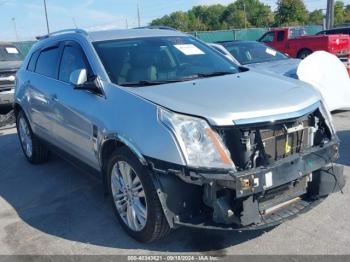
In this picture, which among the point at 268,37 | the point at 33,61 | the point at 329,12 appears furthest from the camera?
the point at 329,12

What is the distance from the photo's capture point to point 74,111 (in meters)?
4.41

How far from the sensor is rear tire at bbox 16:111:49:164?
246 inches

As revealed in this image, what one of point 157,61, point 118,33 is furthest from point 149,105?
point 118,33

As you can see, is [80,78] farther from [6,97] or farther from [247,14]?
[247,14]

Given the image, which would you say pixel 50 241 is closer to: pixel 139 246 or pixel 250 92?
pixel 139 246

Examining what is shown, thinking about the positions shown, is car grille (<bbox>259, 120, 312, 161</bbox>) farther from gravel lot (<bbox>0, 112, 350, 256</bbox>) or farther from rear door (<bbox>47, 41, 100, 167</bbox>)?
rear door (<bbox>47, 41, 100, 167</bbox>)

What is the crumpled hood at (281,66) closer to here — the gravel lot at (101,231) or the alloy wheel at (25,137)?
the gravel lot at (101,231)

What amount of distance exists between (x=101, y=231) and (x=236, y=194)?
1593 mm

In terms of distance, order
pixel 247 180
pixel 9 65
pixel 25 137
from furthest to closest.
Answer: pixel 9 65 < pixel 25 137 < pixel 247 180

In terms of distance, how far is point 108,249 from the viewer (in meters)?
3.72

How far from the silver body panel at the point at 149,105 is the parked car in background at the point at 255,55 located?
13.9 ft

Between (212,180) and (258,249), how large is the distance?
2.79ft

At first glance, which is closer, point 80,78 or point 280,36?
point 80,78

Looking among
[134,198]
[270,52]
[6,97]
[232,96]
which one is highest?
[232,96]
